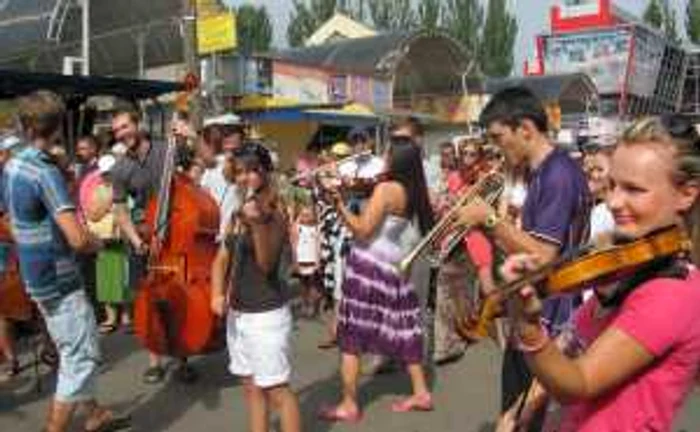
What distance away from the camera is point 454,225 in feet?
11.0

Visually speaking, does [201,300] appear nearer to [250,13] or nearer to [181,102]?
[181,102]

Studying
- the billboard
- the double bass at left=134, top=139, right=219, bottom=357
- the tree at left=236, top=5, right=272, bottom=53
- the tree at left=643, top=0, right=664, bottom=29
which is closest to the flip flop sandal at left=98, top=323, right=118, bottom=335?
the double bass at left=134, top=139, right=219, bottom=357

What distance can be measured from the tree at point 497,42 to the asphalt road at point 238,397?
51.0 metres

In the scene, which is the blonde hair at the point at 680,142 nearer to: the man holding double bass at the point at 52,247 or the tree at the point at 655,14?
the man holding double bass at the point at 52,247

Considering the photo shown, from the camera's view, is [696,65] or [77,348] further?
[696,65]

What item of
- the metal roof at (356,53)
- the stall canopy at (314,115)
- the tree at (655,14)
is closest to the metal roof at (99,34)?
the stall canopy at (314,115)

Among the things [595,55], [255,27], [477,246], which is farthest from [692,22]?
[477,246]

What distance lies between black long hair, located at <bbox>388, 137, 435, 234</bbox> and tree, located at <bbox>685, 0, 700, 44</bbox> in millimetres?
51568

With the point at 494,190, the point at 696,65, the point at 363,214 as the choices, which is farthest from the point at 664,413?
the point at 696,65

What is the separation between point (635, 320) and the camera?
6.24 ft

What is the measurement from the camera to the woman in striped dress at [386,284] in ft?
19.9

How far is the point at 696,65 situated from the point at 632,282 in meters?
48.7

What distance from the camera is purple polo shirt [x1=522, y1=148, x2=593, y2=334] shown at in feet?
11.8

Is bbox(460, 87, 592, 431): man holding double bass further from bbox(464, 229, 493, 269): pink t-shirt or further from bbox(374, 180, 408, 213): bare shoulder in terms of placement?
bbox(374, 180, 408, 213): bare shoulder
